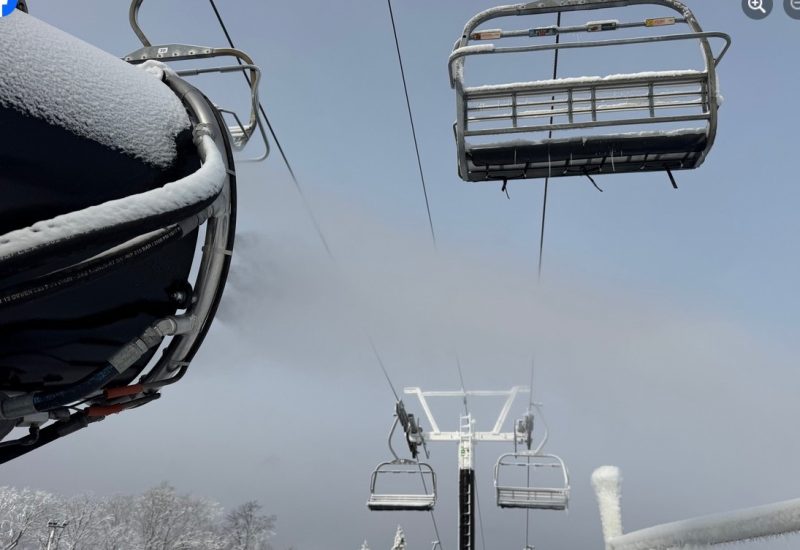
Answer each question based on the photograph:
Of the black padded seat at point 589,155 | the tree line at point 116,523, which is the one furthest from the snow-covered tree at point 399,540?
the black padded seat at point 589,155

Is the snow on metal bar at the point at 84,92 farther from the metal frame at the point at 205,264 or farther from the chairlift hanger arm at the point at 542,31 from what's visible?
the chairlift hanger arm at the point at 542,31

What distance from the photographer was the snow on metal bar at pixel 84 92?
1.85 metres

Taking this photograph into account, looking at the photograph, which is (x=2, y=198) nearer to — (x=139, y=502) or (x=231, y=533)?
(x=139, y=502)

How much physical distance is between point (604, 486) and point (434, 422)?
53.6ft

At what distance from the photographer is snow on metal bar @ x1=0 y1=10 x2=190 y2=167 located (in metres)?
1.85

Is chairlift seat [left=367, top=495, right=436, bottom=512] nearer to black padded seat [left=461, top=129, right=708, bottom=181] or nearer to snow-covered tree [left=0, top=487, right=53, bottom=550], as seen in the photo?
black padded seat [left=461, top=129, right=708, bottom=181]

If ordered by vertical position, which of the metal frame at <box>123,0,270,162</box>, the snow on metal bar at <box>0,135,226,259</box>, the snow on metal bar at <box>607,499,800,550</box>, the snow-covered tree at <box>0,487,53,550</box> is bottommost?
the snow on metal bar at <box>607,499,800,550</box>

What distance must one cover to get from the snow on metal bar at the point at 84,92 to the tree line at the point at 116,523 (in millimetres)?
45950

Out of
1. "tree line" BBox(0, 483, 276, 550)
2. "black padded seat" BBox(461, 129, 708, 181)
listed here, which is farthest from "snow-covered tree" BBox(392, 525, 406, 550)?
"black padded seat" BBox(461, 129, 708, 181)

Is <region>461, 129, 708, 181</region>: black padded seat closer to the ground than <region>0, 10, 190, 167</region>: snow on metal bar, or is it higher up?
higher up

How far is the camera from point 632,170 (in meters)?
5.52

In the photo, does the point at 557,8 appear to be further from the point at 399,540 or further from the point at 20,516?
the point at 20,516

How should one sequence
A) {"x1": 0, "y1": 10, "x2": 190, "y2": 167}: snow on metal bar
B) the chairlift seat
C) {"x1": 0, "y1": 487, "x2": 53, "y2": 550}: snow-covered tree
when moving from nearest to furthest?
{"x1": 0, "y1": 10, "x2": 190, "y2": 167}: snow on metal bar
the chairlift seat
{"x1": 0, "y1": 487, "x2": 53, "y2": 550}: snow-covered tree

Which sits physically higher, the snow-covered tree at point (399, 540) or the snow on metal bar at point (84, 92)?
the snow-covered tree at point (399, 540)
